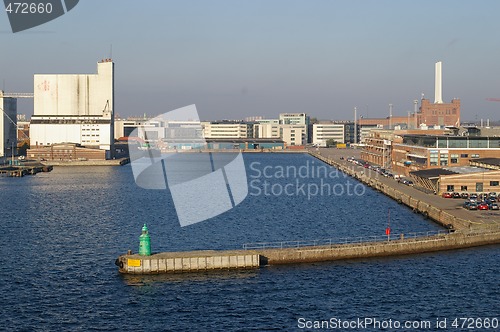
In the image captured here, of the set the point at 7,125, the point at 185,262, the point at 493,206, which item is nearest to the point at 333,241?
the point at 185,262

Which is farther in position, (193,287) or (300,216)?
(300,216)

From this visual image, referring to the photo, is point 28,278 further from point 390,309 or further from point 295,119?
point 295,119

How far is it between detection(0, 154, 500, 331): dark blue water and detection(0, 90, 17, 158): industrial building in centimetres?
5816

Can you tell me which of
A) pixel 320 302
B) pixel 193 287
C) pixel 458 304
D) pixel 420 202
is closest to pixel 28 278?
pixel 193 287

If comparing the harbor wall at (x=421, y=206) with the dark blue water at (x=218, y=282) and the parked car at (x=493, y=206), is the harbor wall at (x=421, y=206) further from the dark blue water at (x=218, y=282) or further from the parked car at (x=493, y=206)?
the parked car at (x=493, y=206)

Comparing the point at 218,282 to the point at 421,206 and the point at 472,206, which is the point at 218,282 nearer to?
the point at 472,206

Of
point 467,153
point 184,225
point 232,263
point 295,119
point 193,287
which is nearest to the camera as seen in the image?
point 193,287

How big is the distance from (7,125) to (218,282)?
78.0m

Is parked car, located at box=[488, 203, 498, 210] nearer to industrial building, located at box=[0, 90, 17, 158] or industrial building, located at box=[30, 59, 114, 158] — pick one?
industrial building, located at box=[30, 59, 114, 158]

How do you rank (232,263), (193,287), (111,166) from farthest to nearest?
(111,166), (232,263), (193,287)

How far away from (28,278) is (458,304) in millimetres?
12301

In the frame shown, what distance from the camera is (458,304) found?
64.7 feet

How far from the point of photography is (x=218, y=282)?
857 inches

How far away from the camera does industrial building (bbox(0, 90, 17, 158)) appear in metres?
A: 92.1
